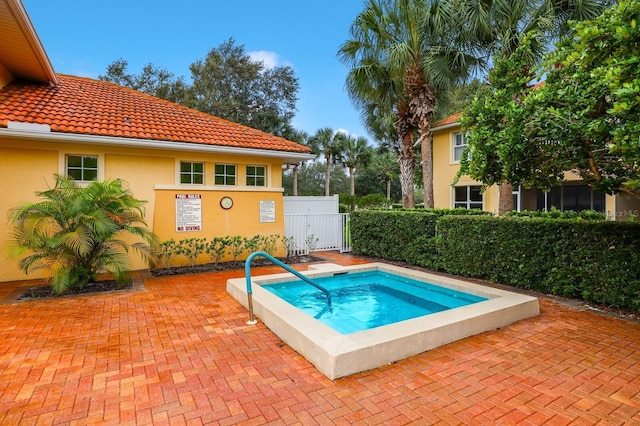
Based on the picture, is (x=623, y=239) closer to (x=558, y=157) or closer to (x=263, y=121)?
(x=558, y=157)

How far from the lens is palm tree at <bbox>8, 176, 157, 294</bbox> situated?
680cm

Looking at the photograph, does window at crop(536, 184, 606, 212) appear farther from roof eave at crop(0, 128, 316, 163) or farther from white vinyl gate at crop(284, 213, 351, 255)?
roof eave at crop(0, 128, 316, 163)

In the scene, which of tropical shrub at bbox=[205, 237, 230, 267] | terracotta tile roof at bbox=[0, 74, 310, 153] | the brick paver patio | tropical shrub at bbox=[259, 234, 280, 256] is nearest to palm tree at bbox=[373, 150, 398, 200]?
terracotta tile roof at bbox=[0, 74, 310, 153]

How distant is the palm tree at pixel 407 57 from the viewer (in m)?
12.2


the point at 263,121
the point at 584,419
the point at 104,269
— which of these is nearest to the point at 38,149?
the point at 104,269

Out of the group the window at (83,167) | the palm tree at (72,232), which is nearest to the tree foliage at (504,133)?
the palm tree at (72,232)

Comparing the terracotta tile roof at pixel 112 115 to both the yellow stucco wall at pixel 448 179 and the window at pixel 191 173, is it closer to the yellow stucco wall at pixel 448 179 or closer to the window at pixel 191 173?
the window at pixel 191 173

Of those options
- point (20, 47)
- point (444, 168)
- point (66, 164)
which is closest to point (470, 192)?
point (444, 168)

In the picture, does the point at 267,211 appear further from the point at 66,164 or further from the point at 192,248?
the point at 66,164

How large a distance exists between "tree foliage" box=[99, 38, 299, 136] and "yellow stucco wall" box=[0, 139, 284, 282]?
20.0 meters

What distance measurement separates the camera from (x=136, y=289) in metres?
7.60

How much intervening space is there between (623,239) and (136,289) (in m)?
9.34

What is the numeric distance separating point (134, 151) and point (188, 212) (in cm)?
218

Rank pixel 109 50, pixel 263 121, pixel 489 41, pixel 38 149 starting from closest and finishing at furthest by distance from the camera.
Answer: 1. pixel 38 149
2. pixel 489 41
3. pixel 109 50
4. pixel 263 121
